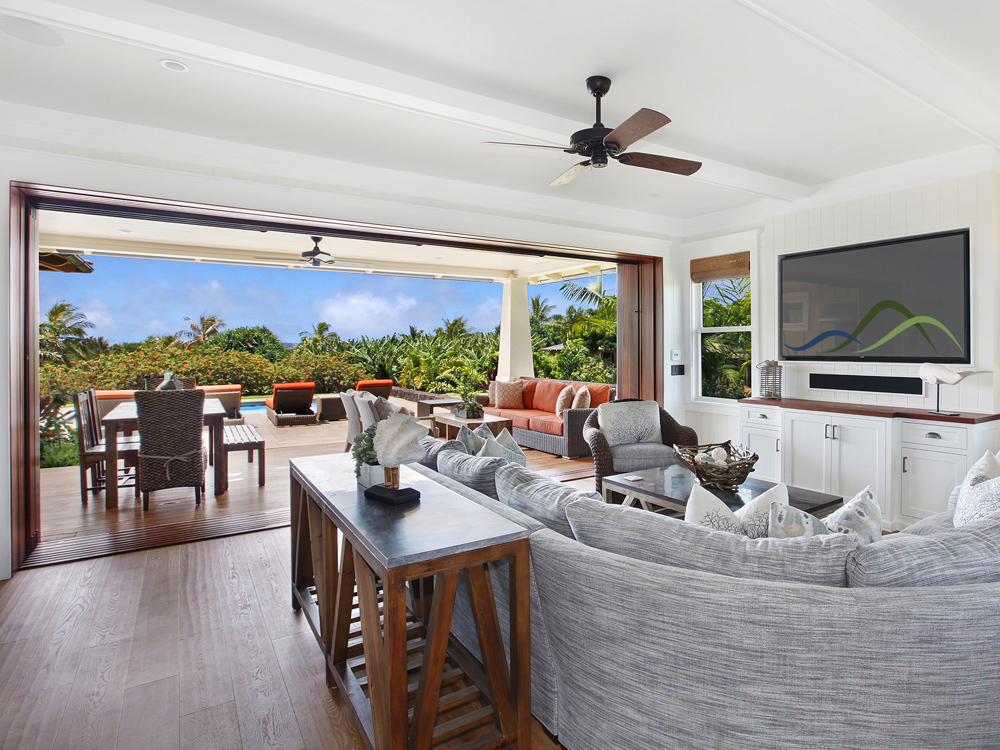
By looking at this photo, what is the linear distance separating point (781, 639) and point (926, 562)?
0.42m

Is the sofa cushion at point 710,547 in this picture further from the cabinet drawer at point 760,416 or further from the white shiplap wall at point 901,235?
the cabinet drawer at point 760,416

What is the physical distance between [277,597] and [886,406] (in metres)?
4.55

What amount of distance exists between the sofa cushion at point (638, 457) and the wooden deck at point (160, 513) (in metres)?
0.71

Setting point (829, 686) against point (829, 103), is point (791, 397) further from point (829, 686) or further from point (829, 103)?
point (829, 686)

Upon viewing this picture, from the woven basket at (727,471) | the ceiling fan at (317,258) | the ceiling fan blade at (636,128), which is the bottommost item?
the woven basket at (727,471)

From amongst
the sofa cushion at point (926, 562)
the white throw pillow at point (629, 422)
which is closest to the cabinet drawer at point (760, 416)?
the white throw pillow at point (629, 422)

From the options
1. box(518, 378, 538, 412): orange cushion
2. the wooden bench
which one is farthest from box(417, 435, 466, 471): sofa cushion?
box(518, 378, 538, 412): orange cushion

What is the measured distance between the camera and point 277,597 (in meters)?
2.88

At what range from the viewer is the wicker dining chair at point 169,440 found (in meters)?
4.33

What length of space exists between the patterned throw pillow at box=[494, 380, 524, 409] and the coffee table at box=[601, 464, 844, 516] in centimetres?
429

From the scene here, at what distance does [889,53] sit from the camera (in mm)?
2551

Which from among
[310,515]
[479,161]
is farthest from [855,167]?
[310,515]

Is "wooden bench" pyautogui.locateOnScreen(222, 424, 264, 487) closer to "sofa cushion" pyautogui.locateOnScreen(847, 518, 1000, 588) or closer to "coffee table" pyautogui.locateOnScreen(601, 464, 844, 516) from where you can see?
"coffee table" pyautogui.locateOnScreen(601, 464, 844, 516)

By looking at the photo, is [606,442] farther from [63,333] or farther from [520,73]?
[63,333]
